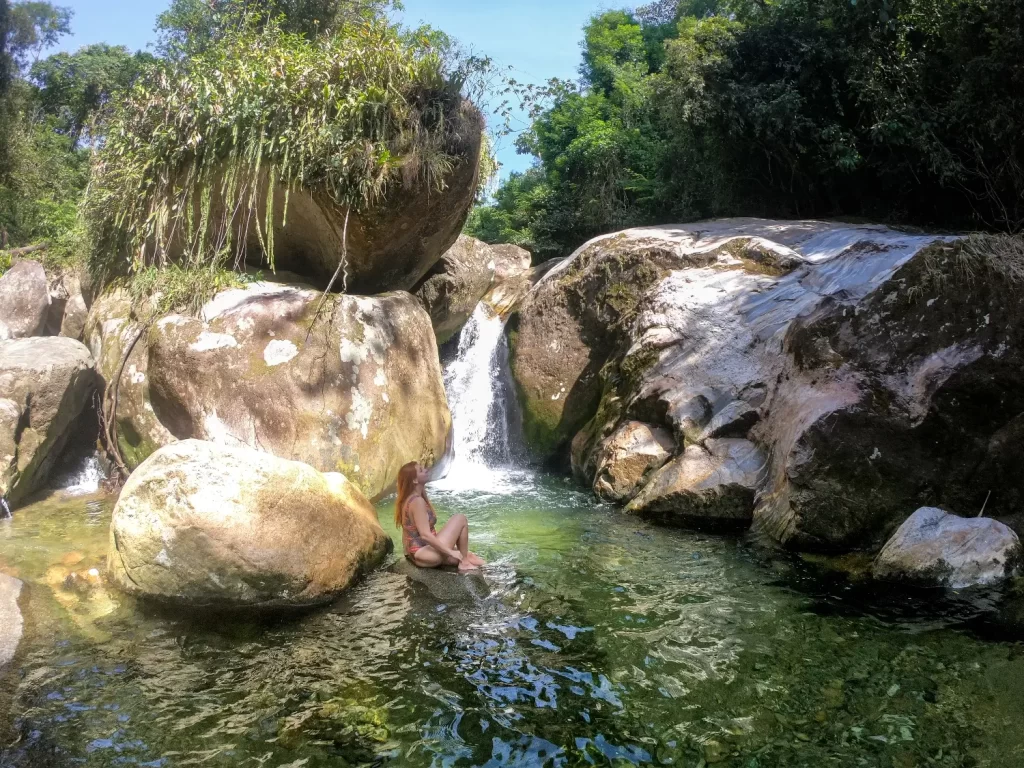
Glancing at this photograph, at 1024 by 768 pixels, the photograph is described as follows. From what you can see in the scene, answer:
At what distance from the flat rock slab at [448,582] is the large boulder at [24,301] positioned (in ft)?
28.8

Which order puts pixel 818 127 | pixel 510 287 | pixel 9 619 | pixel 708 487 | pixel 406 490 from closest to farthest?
1. pixel 9 619
2. pixel 406 490
3. pixel 708 487
4. pixel 818 127
5. pixel 510 287

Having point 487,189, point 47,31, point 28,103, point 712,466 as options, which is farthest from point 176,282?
point 47,31

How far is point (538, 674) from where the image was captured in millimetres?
4422

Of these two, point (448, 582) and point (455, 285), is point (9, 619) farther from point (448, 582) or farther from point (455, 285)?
point (455, 285)

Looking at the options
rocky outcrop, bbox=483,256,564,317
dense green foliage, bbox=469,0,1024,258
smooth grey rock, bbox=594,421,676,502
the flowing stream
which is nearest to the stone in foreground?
the flowing stream

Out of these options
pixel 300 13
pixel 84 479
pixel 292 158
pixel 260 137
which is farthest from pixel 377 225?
pixel 300 13

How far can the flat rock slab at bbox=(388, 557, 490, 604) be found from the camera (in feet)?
18.5

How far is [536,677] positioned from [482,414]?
737cm

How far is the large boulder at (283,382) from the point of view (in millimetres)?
8484

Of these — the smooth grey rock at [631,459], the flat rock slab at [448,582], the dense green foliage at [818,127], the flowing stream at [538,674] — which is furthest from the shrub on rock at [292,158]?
the dense green foliage at [818,127]

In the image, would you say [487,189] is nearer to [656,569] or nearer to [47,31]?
[656,569]

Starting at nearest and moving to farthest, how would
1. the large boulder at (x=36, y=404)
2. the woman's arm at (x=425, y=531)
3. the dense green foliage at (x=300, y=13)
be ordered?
the woman's arm at (x=425, y=531) → the large boulder at (x=36, y=404) → the dense green foliage at (x=300, y=13)

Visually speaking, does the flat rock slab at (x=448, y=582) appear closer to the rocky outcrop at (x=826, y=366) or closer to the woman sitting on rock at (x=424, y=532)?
the woman sitting on rock at (x=424, y=532)

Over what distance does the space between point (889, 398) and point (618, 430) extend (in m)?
3.26
